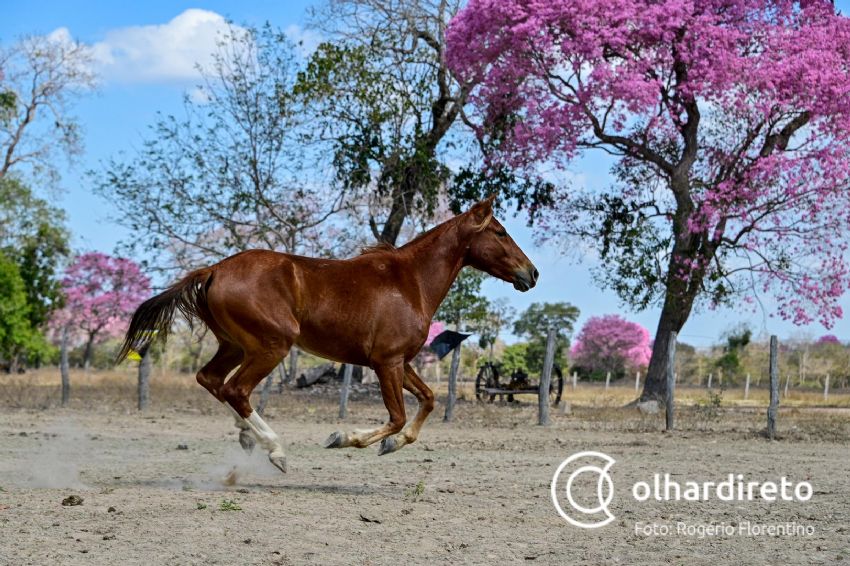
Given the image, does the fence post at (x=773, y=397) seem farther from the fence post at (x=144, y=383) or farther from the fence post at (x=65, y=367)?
the fence post at (x=65, y=367)

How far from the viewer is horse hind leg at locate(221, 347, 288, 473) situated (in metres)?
8.42

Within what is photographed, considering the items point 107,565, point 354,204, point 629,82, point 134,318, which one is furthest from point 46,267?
point 107,565

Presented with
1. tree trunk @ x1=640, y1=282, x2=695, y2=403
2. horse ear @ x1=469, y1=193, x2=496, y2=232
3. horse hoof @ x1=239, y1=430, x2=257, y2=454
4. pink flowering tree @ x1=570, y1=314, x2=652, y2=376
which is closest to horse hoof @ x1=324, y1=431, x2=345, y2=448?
horse hoof @ x1=239, y1=430, x2=257, y2=454

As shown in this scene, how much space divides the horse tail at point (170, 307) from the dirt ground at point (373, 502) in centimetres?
132

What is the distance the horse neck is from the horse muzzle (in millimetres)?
537

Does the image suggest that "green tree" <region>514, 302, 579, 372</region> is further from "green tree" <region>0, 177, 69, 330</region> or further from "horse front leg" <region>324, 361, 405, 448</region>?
"horse front leg" <region>324, 361, 405, 448</region>

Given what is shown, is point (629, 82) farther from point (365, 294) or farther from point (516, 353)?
point (365, 294)

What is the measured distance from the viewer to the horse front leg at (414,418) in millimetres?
8703

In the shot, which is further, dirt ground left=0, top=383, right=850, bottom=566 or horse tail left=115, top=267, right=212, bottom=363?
horse tail left=115, top=267, right=212, bottom=363

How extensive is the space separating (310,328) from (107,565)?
3240mm

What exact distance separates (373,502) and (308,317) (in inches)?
63.6

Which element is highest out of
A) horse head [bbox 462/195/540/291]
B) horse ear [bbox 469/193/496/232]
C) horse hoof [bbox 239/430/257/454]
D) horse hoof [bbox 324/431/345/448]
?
horse ear [bbox 469/193/496/232]

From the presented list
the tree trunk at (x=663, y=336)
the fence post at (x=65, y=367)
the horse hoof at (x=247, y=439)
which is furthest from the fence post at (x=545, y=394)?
the horse hoof at (x=247, y=439)


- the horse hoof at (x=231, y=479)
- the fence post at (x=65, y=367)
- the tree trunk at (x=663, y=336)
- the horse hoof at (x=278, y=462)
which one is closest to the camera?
the horse hoof at (x=278, y=462)
